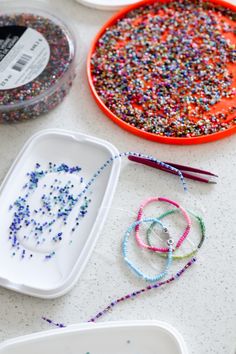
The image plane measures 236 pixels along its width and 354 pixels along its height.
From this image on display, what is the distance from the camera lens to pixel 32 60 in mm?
906

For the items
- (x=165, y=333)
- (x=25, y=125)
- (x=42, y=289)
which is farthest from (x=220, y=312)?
(x=25, y=125)

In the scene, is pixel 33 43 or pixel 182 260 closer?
pixel 182 260

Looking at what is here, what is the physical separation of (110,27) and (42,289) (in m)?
0.48

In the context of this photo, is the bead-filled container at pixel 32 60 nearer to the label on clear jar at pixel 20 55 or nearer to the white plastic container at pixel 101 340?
the label on clear jar at pixel 20 55

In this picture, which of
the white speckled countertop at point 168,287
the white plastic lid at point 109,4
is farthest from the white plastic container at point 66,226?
the white plastic lid at point 109,4

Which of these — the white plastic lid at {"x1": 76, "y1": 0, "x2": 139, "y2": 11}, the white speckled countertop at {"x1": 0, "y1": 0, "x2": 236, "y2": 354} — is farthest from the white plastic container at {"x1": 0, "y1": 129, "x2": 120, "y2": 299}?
the white plastic lid at {"x1": 76, "y1": 0, "x2": 139, "y2": 11}

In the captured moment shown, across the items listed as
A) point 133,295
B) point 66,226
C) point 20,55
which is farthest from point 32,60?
point 133,295

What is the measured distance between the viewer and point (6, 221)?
781mm

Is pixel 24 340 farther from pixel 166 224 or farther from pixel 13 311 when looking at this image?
pixel 166 224

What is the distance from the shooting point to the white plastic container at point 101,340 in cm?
67

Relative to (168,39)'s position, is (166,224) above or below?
below

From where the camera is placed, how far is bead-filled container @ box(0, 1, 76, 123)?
2.85ft

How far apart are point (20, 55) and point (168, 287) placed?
0.44m

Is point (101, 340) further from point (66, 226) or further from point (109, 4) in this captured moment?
point (109, 4)
